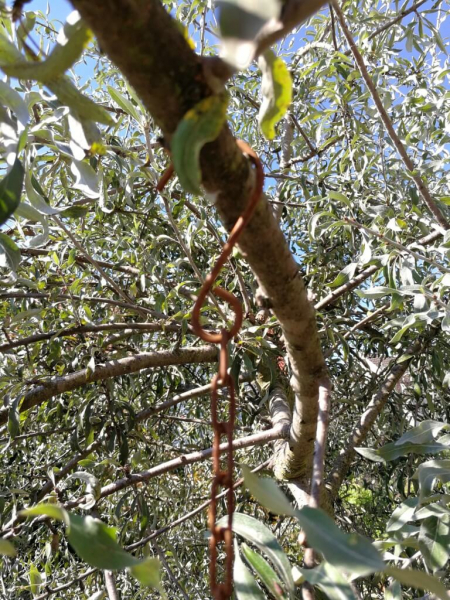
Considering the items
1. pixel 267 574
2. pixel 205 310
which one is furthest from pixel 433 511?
pixel 205 310

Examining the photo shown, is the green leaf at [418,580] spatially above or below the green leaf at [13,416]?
below

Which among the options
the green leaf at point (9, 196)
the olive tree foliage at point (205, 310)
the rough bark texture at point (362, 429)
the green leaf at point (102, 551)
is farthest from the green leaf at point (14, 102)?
the rough bark texture at point (362, 429)

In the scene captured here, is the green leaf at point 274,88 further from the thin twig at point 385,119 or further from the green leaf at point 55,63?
the thin twig at point 385,119

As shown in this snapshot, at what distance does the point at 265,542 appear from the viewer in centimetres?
42

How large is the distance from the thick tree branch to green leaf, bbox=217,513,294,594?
675 millimetres

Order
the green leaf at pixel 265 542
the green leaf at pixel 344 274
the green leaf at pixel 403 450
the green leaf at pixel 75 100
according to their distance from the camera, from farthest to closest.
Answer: the green leaf at pixel 344 274, the green leaf at pixel 403 450, the green leaf at pixel 265 542, the green leaf at pixel 75 100

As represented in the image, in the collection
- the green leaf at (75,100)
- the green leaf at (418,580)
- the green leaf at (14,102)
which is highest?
the green leaf at (14,102)

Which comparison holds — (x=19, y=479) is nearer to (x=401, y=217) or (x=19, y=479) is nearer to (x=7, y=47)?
(x=401, y=217)

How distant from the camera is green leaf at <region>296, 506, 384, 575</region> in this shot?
288 millimetres

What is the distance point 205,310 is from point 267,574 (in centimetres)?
77

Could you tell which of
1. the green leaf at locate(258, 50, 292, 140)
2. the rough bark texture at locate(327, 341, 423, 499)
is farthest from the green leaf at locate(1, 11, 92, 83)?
→ the rough bark texture at locate(327, 341, 423, 499)

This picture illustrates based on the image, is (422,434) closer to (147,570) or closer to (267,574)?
(267,574)

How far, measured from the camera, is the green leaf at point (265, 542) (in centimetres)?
41

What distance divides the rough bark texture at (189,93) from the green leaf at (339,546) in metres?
0.16
